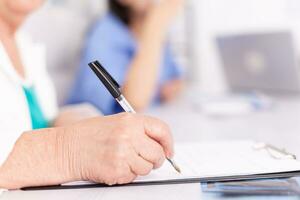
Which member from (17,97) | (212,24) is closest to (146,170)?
(17,97)

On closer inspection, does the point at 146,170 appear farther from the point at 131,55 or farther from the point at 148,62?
the point at 131,55

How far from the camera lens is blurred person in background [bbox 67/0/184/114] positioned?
1439 mm

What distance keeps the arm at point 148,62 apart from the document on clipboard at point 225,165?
0.76 m

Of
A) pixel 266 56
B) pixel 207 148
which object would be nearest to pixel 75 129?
pixel 207 148

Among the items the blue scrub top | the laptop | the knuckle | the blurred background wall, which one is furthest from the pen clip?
the blurred background wall

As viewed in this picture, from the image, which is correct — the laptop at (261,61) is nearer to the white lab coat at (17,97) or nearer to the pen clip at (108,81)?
the white lab coat at (17,97)

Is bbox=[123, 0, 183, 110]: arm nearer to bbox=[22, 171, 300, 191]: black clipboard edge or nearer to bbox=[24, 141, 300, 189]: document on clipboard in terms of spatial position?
bbox=[24, 141, 300, 189]: document on clipboard

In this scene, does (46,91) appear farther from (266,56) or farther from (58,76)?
(266,56)

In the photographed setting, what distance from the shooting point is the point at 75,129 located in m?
0.53

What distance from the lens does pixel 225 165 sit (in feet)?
1.89

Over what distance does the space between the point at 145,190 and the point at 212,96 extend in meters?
1.15

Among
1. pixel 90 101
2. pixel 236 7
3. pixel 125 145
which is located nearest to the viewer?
A: pixel 125 145

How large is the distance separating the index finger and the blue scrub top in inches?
33.2

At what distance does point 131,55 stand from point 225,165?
3.74 ft
